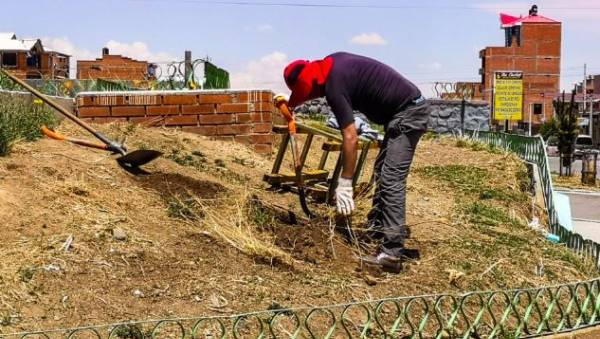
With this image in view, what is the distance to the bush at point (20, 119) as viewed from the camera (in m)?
5.29

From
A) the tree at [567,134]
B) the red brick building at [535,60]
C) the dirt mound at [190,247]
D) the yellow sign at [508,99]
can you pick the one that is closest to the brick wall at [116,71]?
the dirt mound at [190,247]

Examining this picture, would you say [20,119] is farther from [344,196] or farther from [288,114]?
[344,196]

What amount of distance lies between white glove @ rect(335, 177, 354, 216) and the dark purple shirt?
313mm

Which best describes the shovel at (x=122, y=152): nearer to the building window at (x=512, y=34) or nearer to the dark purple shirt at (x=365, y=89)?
the dark purple shirt at (x=365, y=89)

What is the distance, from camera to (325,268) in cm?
459

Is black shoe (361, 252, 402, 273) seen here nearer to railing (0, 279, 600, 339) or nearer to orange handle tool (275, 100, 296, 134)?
railing (0, 279, 600, 339)

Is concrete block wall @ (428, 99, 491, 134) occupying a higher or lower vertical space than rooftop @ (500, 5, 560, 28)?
lower

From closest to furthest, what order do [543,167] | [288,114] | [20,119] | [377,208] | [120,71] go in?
[377,208], [288,114], [20,119], [543,167], [120,71]

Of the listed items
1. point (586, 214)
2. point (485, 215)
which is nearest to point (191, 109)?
point (485, 215)

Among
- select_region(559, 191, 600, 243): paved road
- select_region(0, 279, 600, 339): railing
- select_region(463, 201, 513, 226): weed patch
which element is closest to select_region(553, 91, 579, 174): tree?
select_region(559, 191, 600, 243): paved road

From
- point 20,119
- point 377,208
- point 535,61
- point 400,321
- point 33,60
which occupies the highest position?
point 535,61

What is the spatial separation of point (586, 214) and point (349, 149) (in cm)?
1024

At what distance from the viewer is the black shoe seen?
4.68 meters

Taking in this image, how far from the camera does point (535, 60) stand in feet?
221
